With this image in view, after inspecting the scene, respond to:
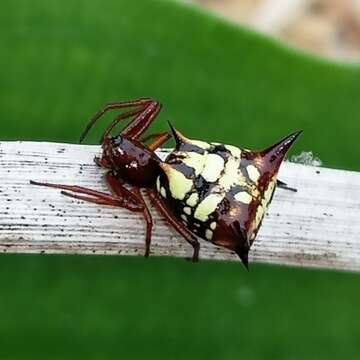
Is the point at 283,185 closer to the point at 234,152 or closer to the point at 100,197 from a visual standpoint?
the point at 234,152

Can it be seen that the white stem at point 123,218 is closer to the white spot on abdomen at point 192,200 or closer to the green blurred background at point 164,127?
the white spot on abdomen at point 192,200

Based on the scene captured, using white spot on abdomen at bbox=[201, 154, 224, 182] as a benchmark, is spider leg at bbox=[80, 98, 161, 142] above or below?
below

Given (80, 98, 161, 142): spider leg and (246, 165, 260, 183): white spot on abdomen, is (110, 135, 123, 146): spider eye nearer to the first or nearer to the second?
(80, 98, 161, 142): spider leg

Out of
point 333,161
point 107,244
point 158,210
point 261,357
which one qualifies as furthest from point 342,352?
point 107,244

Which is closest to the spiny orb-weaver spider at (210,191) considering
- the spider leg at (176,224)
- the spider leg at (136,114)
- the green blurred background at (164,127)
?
the spider leg at (176,224)

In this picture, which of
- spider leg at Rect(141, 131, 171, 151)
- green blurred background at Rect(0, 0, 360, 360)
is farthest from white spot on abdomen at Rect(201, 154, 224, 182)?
green blurred background at Rect(0, 0, 360, 360)

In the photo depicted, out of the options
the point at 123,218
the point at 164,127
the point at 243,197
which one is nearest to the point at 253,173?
the point at 243,197

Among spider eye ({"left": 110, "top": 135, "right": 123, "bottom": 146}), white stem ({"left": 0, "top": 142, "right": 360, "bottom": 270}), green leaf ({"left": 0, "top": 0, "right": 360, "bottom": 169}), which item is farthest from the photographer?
green leaf ({"left": 0, "top": 0, "right": 360, "bottom": 169})
